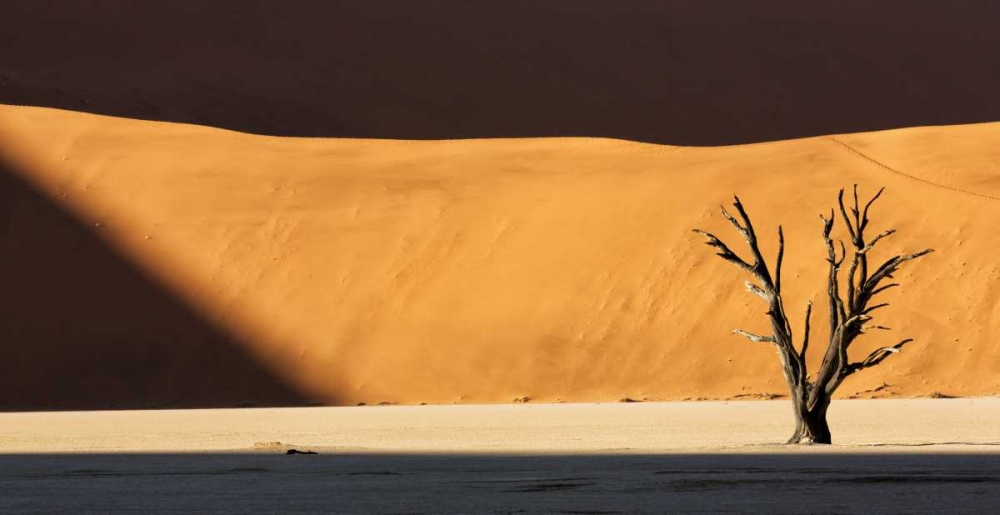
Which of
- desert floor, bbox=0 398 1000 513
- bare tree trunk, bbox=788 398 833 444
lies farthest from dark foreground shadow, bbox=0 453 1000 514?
bare tree trunk, bbox=788 398 833 444

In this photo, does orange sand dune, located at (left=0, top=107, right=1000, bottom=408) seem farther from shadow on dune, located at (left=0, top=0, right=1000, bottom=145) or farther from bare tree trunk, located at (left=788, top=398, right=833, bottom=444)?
shadow on dune, located at (left=0, top=0, right=1000, bottom=145)

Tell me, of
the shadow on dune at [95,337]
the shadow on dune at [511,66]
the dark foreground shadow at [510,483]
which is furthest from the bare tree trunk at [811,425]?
the shadow on dune at [511,66]

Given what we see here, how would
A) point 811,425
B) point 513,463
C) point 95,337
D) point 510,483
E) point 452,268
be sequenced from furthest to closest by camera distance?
point 452,268
point 95,337
point 811,425
point 513,463
point 510,483

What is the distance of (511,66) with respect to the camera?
67438mm

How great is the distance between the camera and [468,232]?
38125 mm

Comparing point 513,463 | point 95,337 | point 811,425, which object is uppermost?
point 811,425

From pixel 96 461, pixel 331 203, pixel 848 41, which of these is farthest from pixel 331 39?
pixel 96 461

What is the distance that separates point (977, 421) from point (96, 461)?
1236 centimetres

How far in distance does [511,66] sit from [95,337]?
3443 centimetres

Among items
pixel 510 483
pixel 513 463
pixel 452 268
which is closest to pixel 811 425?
pixel 513 463

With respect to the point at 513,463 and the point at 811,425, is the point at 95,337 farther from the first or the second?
the point at 513,463

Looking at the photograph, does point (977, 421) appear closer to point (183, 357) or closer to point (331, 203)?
point (183, 357)

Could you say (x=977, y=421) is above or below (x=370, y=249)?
above

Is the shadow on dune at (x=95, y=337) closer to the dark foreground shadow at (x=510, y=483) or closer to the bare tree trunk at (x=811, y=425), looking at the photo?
the bare tree trunk at (x=811, y=425)
